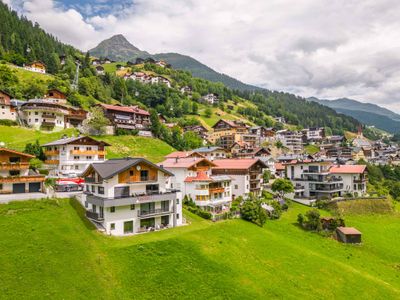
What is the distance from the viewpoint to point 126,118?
103m

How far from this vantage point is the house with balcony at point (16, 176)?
42656 millimetres

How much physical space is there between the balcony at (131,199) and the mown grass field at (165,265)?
9.67ft

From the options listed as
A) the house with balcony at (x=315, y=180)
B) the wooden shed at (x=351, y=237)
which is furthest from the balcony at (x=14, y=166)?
the house with balcony at (x=315, y=180)

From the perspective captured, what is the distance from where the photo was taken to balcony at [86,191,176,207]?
1506 inches

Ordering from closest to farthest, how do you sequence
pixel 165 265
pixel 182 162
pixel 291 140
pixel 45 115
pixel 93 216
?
pixel 165 265
pixel 93 216
pixel 182 162
pixel 45 115
pixel 291 140

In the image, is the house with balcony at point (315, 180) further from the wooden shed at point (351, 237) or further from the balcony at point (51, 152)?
the balcony at point (51, 152)

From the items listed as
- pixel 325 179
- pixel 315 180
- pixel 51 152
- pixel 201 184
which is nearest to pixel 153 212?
pixel 201 184

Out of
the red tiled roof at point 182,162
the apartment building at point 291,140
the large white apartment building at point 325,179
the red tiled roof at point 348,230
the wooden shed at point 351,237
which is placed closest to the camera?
the wooden shed at point 351,237

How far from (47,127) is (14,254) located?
61877 mm

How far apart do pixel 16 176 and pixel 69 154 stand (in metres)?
19.2

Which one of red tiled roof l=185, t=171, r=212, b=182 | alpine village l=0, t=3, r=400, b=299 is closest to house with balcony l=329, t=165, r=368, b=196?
alpine village l=0, t=3, r=400, b=299

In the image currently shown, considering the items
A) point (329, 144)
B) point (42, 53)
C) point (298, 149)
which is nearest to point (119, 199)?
point (42, 53)

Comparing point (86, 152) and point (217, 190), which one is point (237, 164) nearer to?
point (217, 190)

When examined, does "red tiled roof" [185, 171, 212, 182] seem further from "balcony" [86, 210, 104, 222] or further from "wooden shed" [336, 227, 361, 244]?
"wooden shed" [336, 227, 361, 244]
